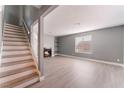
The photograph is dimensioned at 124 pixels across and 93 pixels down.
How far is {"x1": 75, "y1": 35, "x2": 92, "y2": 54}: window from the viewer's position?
18.8 feet

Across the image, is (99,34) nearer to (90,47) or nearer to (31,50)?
(90,47)

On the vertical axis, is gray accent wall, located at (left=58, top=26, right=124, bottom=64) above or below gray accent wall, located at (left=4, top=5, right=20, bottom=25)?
below

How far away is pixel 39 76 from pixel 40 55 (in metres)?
0.63

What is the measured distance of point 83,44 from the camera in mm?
6145

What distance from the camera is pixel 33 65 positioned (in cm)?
254

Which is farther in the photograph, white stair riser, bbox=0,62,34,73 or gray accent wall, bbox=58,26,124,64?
gray accent wall, bbox=58,26,124,64

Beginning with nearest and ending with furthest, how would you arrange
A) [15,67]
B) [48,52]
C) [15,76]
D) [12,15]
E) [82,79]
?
[15,76] → [15,67] → [82,79] → [12,15] → [48,52]

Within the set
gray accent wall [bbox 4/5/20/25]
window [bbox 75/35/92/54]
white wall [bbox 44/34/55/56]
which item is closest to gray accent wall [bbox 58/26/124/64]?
window [bbox 75/35/92/54]

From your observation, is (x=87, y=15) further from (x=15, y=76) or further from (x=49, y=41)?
(x=49, y=41)

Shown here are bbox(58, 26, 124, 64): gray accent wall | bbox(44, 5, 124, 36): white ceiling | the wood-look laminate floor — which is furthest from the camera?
bbox(58, 26, 124, 64): gray accent wall

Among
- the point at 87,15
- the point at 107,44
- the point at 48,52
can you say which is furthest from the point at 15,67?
the point at 48,52

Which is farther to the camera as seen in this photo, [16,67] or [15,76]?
[16,67]

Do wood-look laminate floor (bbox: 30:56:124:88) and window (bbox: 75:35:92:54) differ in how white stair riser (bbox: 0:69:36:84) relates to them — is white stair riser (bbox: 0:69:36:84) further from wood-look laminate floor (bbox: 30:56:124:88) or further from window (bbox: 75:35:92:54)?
window (bbox: 75:35:92:54)

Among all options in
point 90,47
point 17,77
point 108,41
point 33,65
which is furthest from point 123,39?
point 17,77
